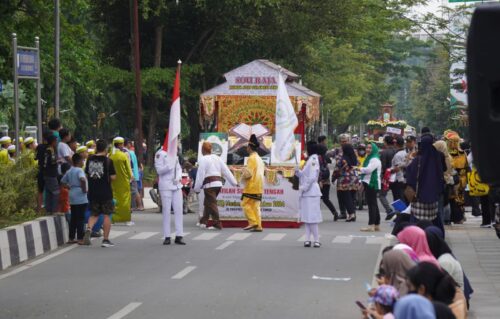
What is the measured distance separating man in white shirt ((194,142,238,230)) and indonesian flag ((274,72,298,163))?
44.1 inches

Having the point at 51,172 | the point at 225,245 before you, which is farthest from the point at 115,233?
the point at 225,245

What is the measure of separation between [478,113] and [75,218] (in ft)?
50.7

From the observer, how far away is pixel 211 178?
23.2 m

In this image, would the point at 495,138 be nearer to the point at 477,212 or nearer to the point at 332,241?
the point at 332,241

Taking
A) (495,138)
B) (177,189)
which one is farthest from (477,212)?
(495,138)

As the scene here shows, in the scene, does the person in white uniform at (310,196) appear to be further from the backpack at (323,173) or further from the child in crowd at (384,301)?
the child in crowd at (384,301)

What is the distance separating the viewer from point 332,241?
20906 mm

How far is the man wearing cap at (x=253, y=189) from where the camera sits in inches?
894

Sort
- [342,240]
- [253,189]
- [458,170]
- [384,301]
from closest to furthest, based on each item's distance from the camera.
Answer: [384,301] → [342,240] → [253,189] → [458,170]

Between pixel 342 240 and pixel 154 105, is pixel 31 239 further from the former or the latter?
pixel 154 105

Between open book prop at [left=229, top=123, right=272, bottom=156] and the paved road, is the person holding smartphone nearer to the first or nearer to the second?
the paved road

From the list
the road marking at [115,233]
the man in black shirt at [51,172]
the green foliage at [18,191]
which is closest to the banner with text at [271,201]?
the road marking at [115,233]

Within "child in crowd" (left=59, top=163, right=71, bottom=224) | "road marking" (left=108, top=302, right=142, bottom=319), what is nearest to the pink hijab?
"road marking" (left=108, top=302, right=142, bottom=319)

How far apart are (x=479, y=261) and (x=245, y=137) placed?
10.0m
